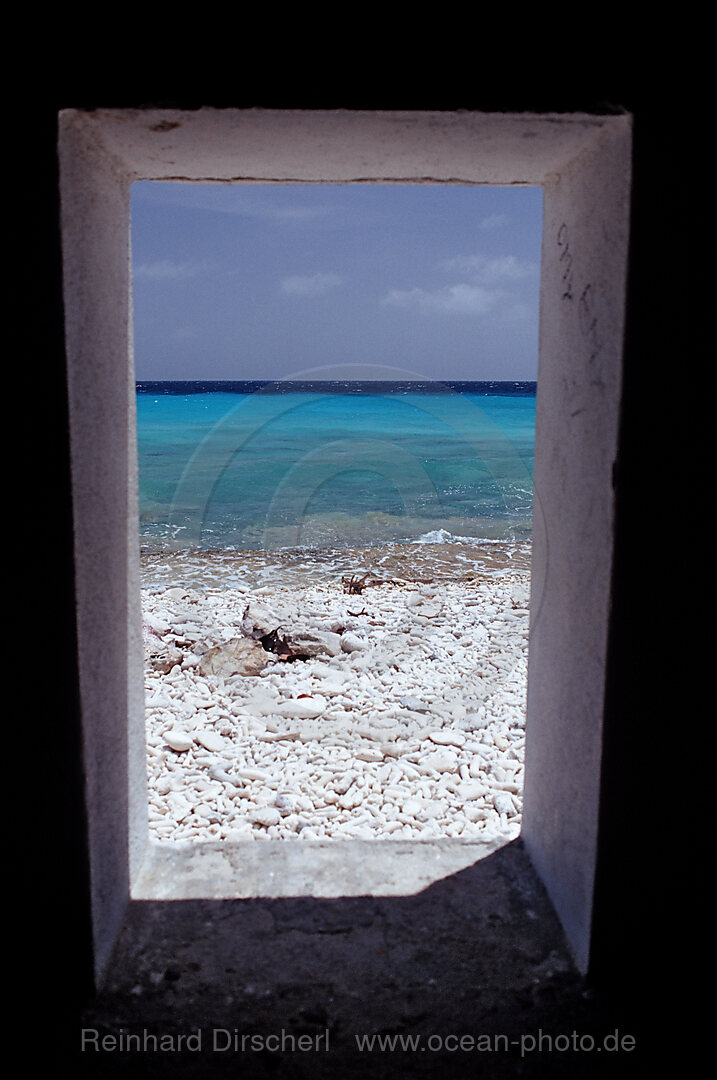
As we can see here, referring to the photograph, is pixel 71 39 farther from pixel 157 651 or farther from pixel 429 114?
pixel 157 651

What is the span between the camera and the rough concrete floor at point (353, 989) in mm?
1676

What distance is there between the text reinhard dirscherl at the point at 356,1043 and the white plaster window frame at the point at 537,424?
19 centimetres

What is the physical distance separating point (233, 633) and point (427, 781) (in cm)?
251

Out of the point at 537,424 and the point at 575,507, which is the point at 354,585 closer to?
the point at 537,424

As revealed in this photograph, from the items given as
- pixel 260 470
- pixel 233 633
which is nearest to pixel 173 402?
pixel 260 470

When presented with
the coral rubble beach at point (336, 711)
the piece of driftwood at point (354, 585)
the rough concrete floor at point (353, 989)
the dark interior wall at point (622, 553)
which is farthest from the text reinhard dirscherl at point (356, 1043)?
the piece of driftwood at point (354, 585)

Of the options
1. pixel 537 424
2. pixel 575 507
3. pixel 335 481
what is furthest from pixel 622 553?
pixel 335 481

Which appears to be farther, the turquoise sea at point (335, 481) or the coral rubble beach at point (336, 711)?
the turquoise sea at point (335, 481)

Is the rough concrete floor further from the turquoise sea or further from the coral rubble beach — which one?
the turquoise sea

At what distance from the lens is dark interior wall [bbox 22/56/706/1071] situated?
153cm

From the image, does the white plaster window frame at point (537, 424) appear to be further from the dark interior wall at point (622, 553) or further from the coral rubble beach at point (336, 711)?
the coral rubble beach at point (336, 711)

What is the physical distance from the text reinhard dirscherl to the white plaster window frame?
7.5 inches

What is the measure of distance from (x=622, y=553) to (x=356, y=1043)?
1299mm

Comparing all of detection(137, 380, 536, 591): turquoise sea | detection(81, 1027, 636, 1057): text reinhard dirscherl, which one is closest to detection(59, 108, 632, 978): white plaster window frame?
detection(81, 1027, 636, 1057): text reinhard dirscherl
